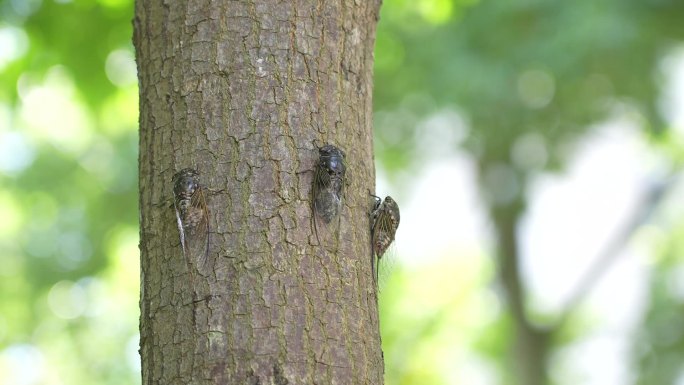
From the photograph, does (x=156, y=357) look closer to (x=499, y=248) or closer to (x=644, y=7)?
(x=644, y=7)

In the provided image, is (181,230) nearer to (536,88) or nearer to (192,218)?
(192,218)

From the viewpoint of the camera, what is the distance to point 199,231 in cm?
176

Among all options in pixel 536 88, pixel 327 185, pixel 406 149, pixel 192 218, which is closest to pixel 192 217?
pixel 192 218

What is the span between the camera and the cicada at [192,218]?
1739 mm

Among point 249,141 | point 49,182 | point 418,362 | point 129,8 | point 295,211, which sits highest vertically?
point 49,182

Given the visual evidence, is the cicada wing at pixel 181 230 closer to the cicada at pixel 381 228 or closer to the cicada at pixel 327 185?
the cicada at pixel 327 185

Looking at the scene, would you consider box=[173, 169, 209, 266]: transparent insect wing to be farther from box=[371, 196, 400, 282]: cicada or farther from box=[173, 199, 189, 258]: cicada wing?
box=[371, 196, 400, 282]: cicada

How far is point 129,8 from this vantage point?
3604mm

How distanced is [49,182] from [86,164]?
2.04ft

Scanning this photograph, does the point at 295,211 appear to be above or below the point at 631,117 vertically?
below

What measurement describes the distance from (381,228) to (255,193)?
1.07 feet

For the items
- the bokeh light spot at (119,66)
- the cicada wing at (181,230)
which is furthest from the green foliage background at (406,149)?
the cicada wing at (181,230)

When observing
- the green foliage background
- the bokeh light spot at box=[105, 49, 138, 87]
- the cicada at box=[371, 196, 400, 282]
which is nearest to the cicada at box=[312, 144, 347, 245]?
the cicada at box=[371, 196, 400, 282]

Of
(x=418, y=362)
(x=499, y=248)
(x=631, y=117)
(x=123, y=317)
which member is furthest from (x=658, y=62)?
(x=123, y=317)
